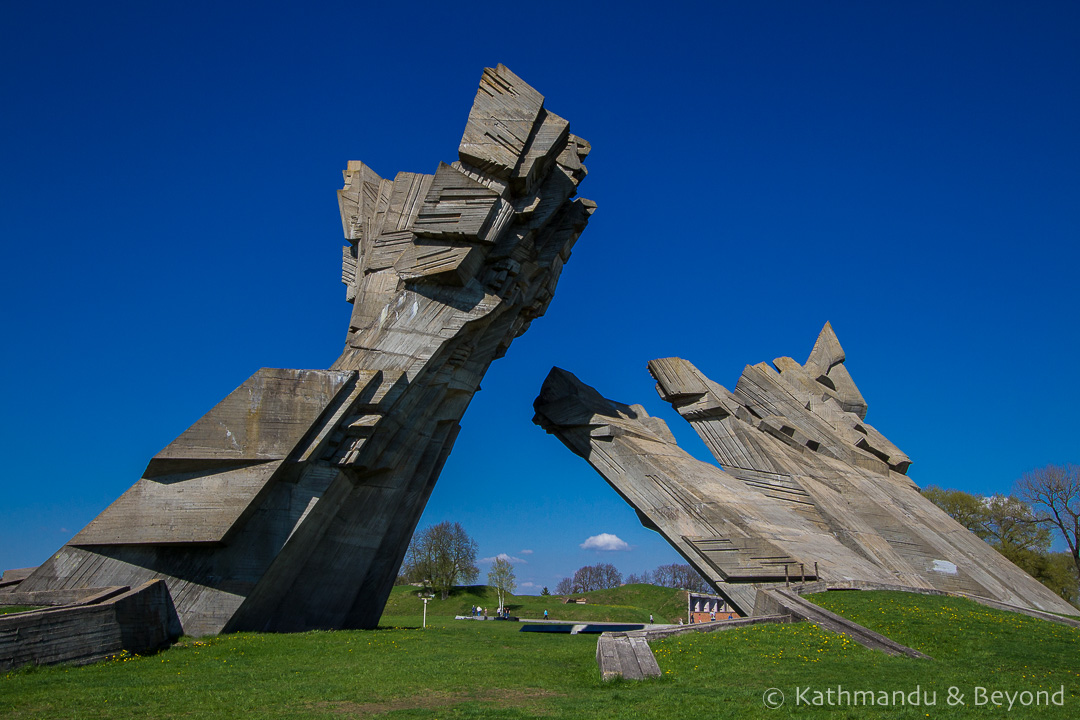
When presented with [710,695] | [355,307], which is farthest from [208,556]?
[710,695]

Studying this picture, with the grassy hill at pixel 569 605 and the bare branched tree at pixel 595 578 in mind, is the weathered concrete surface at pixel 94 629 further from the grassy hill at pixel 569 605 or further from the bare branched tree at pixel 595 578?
the bare branched tree at pixel 595 578

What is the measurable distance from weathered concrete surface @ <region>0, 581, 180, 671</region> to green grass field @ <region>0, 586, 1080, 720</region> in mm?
164

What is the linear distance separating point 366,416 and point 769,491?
891cm

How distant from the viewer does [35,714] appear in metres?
5.21

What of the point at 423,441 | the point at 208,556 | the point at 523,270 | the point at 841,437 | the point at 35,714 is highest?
the point at 523,270

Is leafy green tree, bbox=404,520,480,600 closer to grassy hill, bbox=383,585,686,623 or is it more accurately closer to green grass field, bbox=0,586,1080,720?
grassy hill, bbox=383,585,686,623

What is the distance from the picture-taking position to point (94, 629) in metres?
7.70

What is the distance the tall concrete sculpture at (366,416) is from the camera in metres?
9.94

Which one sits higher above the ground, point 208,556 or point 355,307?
point 355,307

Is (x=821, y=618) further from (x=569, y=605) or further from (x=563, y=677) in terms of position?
(x=569, y=605)

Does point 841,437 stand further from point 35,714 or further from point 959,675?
point 35,714

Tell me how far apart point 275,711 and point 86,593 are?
17.1ft

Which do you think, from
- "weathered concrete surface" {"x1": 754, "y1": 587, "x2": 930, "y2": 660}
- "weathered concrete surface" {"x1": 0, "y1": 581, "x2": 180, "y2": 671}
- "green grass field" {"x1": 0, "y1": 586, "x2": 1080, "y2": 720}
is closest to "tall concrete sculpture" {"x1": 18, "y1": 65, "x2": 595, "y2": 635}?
"weathered concrete surface" {"x1": 0, "y1": 581, "x2": 180, "y2": 671}

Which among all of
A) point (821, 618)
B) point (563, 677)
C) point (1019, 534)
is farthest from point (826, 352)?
point (563, 677)
